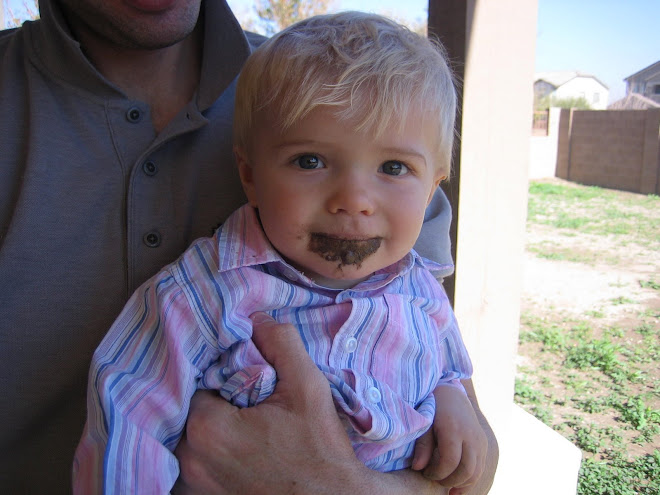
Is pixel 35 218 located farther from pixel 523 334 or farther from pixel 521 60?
pixel 523 334

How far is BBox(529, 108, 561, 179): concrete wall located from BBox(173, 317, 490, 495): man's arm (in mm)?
17708

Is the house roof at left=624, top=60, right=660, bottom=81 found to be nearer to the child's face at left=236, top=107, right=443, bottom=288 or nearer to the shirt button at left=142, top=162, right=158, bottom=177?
the child's face at left=236, top=107, right=443, bottom=288

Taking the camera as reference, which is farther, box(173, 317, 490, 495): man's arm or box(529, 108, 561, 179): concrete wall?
box(529, 108, 561, 179): concrete wall

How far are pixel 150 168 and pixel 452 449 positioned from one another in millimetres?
1102

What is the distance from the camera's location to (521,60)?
2377 millimetres

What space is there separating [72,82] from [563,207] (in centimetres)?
1299

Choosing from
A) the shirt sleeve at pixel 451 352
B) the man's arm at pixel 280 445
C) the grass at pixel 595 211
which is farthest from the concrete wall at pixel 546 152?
the man's arm at pixel 280 445

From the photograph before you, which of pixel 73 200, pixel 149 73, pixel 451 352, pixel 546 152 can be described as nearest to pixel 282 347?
pixel 451 352

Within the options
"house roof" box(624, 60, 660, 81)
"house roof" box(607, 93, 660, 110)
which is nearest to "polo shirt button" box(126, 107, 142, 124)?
"house roof" box(607, 93, 660, 110)

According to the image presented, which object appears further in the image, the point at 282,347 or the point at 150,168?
the point at 150,168

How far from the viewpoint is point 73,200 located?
1.61m

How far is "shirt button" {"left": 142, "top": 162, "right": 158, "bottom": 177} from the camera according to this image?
64.6 inches

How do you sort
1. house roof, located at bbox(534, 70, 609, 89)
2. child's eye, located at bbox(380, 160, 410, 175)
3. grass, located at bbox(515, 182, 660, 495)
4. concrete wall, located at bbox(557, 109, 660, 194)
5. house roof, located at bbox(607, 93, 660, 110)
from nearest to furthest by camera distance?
child's eye, located at bbox(380, 160, 410, 175) → grass, located at bbox(515, 182, 660, 495) → concrete wall, located at bbox(557, 109, 660, 194) → house roof, located at bbox(607, 93, 660, 110) → house roof, located at bbox(534, 70, 609, 89)

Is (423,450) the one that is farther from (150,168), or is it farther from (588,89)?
(588,89)
